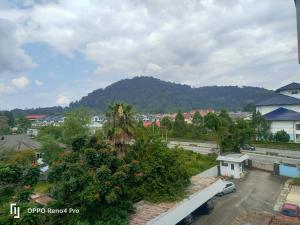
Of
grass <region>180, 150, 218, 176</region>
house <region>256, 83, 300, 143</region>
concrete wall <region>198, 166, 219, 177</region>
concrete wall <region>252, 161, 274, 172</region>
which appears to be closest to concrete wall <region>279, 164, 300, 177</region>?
concrete wall <region>252, 161, 274, 172</region>

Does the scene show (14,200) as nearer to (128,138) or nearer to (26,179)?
(26,179)

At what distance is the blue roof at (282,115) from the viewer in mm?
60850

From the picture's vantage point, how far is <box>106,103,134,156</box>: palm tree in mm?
23141

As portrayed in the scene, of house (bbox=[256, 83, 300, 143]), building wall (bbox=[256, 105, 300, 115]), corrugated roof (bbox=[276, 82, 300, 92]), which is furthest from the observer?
corrugated roof (bbox=[276, 82, 300, 92])

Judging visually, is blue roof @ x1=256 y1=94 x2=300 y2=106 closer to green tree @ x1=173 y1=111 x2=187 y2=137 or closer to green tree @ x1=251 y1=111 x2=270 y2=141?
green tree @ x1=251 y1=111 x2=270 y2=141

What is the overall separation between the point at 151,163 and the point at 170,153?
1903mm

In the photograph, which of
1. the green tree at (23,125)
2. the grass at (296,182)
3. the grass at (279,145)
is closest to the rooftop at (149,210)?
the grass at (296,182)

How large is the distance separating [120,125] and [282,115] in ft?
173

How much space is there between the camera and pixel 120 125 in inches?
932

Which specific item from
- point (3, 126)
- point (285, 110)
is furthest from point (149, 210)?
point (3, 126)

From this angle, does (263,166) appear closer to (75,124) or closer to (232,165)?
(232,165)

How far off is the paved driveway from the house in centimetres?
2792

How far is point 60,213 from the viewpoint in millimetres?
15742

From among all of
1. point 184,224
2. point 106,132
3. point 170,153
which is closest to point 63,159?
point 106,132
